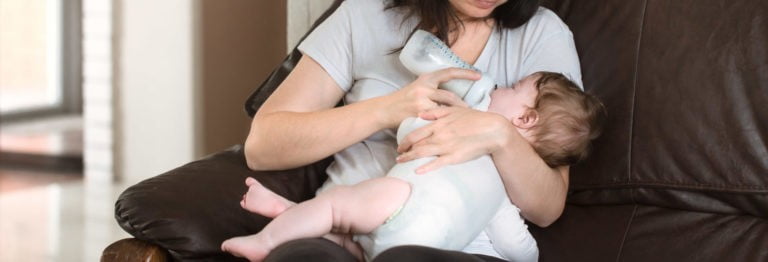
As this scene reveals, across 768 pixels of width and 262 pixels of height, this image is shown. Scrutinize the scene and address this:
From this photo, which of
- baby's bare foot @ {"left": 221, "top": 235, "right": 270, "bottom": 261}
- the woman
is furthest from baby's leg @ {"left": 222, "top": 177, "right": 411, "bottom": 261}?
the woman

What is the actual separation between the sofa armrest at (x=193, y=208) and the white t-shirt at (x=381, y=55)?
0.17 m

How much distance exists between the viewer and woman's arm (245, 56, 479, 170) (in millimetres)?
1814

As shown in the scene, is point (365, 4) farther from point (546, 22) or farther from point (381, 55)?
point (546, 22)

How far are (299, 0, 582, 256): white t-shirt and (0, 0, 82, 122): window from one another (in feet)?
11.7

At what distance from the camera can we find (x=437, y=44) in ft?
6.10

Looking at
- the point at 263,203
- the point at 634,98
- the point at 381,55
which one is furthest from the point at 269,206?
the point at 634,98

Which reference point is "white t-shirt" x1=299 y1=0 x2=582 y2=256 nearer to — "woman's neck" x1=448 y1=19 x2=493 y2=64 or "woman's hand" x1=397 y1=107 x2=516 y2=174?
"woman's neck" x1=448 y1=19 x2=493 y2=64

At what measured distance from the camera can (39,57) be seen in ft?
17.7

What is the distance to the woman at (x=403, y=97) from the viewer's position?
5.90 ft

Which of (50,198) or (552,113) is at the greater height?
(552,113)

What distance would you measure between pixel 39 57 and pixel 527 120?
408cm

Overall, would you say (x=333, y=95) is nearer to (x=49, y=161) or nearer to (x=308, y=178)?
(x=308, y=178)

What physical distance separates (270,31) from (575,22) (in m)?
2.27

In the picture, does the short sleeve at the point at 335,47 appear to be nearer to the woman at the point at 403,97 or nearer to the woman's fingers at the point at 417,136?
the woman at the point at 403,97
